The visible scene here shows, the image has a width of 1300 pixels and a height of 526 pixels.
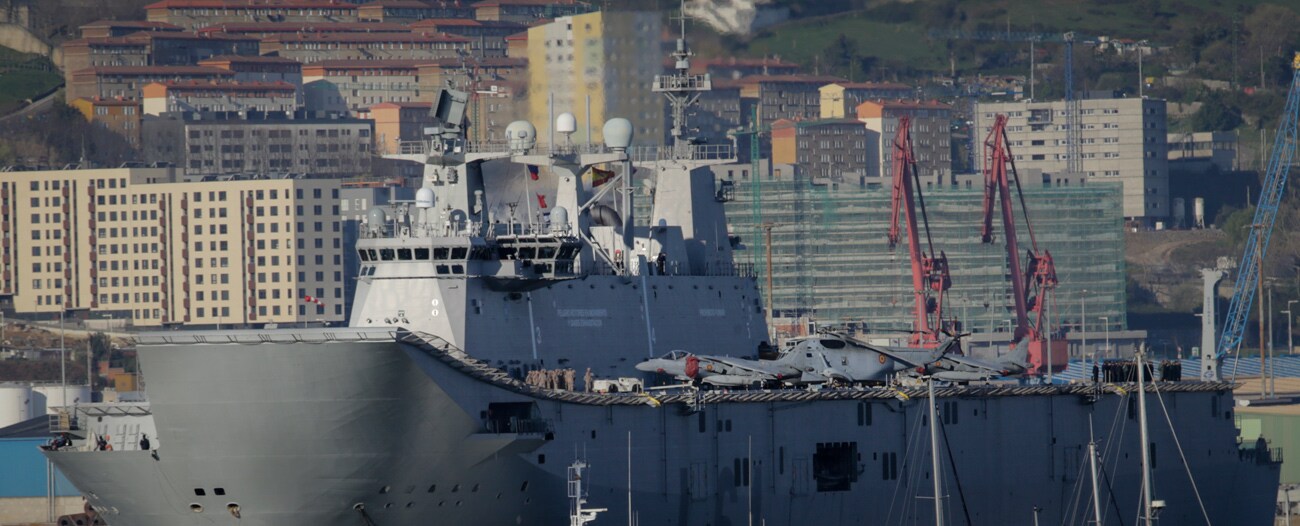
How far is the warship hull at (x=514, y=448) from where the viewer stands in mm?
41219

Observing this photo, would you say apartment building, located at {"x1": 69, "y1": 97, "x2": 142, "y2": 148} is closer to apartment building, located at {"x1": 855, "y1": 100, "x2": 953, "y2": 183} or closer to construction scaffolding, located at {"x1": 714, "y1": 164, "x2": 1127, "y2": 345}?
construction scaffolding, located at {"x1": 714, "y1": 164, "x2": 1127, "y2": 345}

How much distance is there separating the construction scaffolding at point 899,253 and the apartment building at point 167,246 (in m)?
22.2

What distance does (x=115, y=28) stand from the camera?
518 feet

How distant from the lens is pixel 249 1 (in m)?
170

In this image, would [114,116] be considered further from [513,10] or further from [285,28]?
[513,10]

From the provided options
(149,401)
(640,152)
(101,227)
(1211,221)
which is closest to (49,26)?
(101,227)

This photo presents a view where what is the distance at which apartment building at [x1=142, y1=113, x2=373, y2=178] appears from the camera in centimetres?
14262

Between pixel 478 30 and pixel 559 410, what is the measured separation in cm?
11973

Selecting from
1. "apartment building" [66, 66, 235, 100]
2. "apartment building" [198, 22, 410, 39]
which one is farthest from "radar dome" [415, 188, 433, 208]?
"apartment building" [198, 22, 410, 39]

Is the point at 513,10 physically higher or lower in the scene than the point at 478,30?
higher

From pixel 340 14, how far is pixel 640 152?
12012cm

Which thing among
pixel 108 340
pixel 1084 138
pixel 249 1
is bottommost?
pixel 108 340

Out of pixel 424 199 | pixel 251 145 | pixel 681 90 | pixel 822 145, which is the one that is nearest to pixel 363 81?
pixel 251 145

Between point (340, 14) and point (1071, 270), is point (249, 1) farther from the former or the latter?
point (1071, 270)
